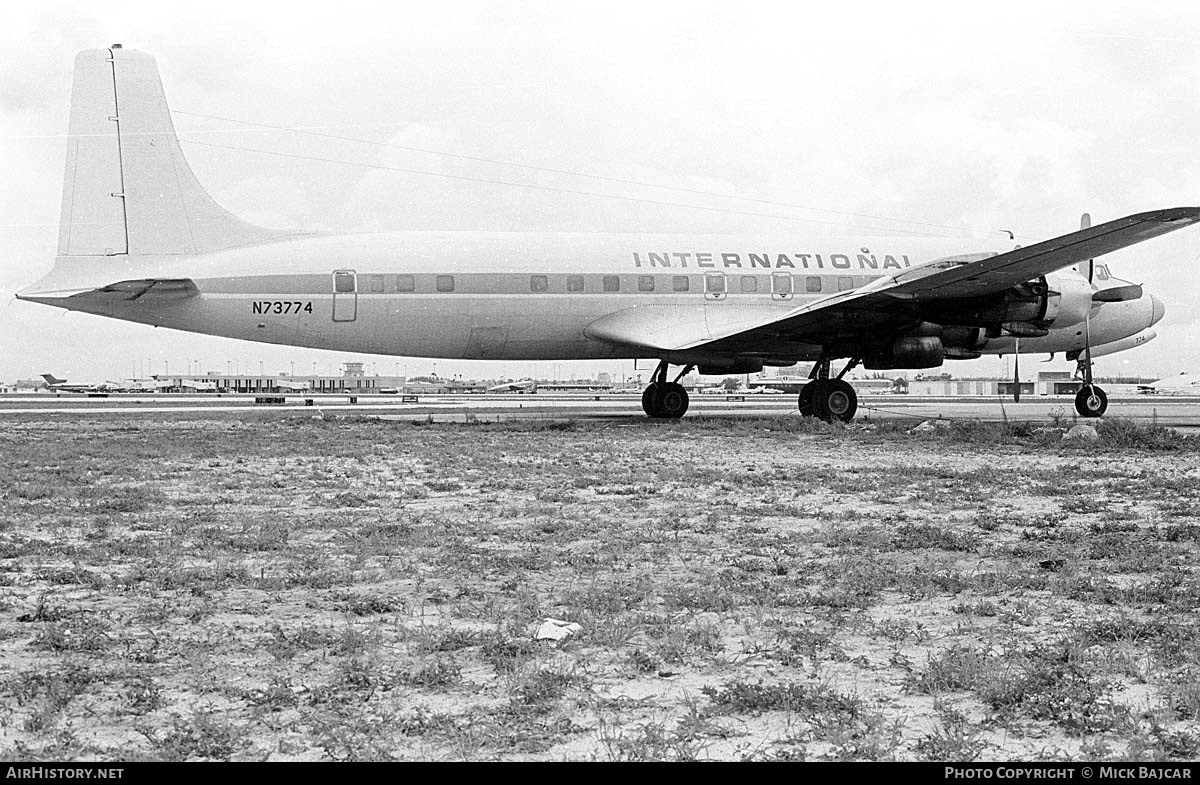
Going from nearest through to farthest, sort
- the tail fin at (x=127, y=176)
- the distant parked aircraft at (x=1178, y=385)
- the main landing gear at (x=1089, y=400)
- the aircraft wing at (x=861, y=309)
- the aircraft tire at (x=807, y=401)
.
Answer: the aircraft wing at (x=861, y=309) → the tail fin at (x=127, y=176) → the aircraft tire at (x=807, y=401) → the main landing gear at (x=1089, y=400) → the distant parked aircraft at (x=1178, y=385)

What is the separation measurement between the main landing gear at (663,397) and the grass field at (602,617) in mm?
13370

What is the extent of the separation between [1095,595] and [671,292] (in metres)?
17.9

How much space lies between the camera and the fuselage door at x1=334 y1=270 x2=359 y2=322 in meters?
21.5

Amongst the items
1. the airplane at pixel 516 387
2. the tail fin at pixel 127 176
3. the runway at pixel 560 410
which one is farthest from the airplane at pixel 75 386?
the tail fin at pixel 127 176

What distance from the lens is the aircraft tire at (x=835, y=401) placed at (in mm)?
22188

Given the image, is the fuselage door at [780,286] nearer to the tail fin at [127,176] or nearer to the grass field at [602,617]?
the tail fin at [127,176]

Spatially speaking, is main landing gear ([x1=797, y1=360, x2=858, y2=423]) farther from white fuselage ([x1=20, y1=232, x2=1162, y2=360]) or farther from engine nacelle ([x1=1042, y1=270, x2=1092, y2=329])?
engine nacelle ([x1=1042, y1=270, x2=1092, y2=329])

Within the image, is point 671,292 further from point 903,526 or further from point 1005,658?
point 1005,658

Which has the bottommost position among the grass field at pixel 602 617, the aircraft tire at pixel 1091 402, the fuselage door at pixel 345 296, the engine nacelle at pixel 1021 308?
the grass field at pixel 602 617

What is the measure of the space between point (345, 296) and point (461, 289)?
2.43 metres

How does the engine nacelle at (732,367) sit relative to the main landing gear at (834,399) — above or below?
above

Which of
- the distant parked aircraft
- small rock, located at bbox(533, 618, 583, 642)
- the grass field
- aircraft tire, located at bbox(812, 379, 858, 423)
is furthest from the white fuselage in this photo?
the distant parked aircraft

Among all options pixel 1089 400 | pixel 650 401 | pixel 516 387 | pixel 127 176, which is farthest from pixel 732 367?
pixel 516 387

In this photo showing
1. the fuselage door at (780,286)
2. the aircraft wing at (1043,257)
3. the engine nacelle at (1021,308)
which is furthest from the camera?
the fuselage door at (780,286)
